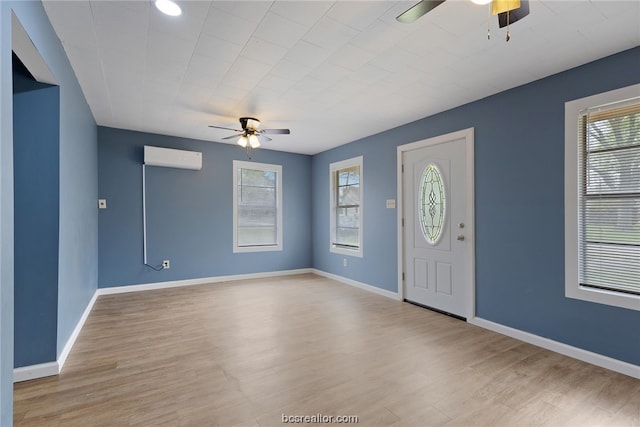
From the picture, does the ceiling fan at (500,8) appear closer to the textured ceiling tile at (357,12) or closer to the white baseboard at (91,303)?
the textured ceiling tile at (357,12)

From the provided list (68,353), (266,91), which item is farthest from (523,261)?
(68,353)

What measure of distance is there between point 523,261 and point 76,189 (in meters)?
4.49

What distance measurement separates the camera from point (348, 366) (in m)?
2.49

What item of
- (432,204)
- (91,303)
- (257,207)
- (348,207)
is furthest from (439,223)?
(91,303)

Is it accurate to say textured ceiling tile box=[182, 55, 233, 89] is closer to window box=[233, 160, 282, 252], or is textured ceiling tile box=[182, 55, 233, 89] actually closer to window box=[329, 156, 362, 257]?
window box=[233, 160, 282, 252]

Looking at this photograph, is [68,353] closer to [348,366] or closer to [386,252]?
[348,366]

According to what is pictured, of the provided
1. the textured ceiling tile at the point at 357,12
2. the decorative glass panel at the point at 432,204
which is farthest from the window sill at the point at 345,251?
the textured ceiling tile at the point at 357,12

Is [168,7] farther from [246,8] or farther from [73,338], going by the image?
[73,338]

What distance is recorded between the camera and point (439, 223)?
395 centimetres

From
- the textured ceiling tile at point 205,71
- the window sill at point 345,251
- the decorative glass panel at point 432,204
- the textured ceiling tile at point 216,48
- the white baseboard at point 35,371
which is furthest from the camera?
the window sill at point 345,251

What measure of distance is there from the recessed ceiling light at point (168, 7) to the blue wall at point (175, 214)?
351 cm

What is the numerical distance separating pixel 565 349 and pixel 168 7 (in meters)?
4.11

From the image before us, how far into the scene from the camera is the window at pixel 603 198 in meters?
2.43

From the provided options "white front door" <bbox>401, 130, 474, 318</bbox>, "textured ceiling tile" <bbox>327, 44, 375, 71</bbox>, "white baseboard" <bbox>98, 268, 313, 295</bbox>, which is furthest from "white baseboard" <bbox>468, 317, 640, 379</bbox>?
"white baseboard" <bbox>98, 268, 313, 295</bbox>
